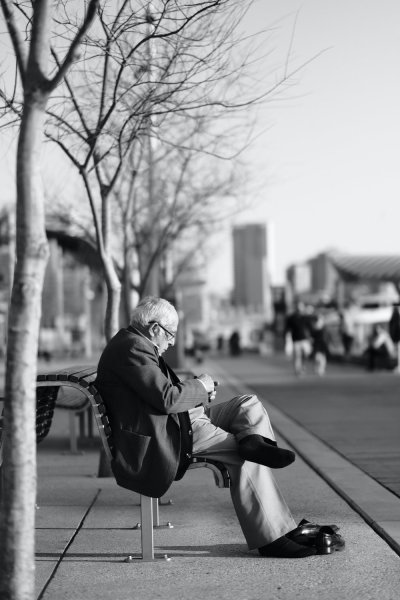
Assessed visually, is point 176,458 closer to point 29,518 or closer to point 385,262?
point 29,518

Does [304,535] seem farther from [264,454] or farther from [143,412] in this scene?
[143,412]

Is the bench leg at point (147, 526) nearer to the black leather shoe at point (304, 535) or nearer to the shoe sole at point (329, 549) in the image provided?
the black leather shoe at point (304, 535)

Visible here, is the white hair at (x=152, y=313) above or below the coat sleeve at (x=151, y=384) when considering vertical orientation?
above

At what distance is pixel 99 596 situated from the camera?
4.71 meters

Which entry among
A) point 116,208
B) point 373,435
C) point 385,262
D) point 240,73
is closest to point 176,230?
point 116,208

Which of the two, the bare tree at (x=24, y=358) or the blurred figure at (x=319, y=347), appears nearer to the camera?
the bare tree at (x=24, y=358)

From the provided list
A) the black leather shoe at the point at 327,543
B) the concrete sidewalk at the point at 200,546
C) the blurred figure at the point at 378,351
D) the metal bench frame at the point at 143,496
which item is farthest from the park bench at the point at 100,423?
the blurred figure at the point at 378,351

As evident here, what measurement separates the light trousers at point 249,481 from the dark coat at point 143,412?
131mm

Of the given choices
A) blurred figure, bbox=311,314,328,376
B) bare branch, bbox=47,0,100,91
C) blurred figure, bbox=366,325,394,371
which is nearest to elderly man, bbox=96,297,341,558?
bare branch, bbox=47,0,100,91

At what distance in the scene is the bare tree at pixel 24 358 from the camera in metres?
4.00

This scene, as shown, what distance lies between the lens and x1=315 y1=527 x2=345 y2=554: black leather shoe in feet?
17.9

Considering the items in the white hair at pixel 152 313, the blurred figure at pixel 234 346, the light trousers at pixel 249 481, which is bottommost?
the blurred figure at pixel 234 346

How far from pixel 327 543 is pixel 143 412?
1.21m

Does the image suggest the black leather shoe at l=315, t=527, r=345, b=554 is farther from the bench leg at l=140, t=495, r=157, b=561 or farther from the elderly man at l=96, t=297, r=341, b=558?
the bench leg at l=140, t=495, r=157, b=561
